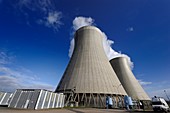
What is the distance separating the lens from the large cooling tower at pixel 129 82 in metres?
39.8

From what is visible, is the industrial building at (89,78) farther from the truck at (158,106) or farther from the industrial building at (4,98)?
the industrial building at (4,98)

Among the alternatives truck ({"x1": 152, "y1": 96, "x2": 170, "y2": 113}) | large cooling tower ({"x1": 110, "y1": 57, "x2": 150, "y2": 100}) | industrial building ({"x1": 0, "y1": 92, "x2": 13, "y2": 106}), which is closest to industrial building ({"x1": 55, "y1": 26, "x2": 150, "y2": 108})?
truck ({"x1": 152, "y1": 96, "x2": 170, "y2": 113})

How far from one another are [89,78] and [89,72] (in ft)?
4.43

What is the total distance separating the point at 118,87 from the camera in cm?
2559

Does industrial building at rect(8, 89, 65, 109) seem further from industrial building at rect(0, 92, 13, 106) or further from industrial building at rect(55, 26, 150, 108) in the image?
industrial building at rect(55, 26, 150, 108)

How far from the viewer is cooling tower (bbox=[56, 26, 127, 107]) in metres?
22.6

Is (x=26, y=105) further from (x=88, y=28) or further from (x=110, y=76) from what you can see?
(x=88, y=28)

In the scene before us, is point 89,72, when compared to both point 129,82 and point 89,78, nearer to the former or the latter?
point 89,78

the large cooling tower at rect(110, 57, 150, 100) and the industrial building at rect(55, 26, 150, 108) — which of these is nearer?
the industrial building at rect(55, 26, 150, 108)

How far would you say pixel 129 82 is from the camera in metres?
40.7

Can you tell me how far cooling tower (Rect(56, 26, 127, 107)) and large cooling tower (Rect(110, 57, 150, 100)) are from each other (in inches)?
635

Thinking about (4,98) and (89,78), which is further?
(89,78)

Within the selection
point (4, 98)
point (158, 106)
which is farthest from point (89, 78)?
Result: point (4, 98)

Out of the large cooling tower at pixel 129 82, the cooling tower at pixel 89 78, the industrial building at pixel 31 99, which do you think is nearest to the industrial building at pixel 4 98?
the industrial building at pixel 31 99
